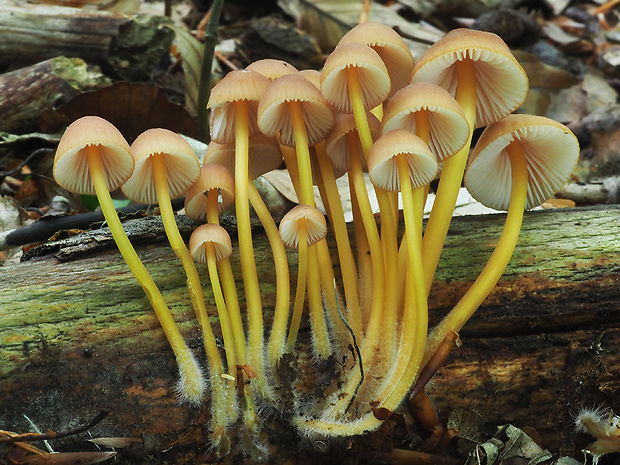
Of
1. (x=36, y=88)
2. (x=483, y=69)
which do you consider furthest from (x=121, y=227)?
(x=36, y=88)

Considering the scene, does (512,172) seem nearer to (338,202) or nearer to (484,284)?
(484,284)

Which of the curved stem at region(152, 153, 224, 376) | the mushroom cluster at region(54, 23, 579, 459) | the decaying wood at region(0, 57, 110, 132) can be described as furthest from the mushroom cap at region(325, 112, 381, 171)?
the decaying wood at region(0, 57, 110, 132)

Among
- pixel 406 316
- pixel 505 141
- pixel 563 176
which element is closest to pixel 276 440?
pixel 406 316

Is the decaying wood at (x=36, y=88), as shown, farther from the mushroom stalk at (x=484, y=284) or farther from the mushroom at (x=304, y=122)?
the mushroom stalk at (x=484, y=284)

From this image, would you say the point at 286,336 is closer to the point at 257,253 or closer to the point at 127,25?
the point at 257,253

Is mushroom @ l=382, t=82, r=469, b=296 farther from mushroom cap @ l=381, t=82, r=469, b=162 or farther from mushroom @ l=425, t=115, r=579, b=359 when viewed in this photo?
mushroom @ l=425, t=115, r=579, b=359

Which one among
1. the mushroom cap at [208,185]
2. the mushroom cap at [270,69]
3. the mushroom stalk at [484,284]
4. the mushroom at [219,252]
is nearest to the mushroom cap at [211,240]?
the mushroom at [219,252]
